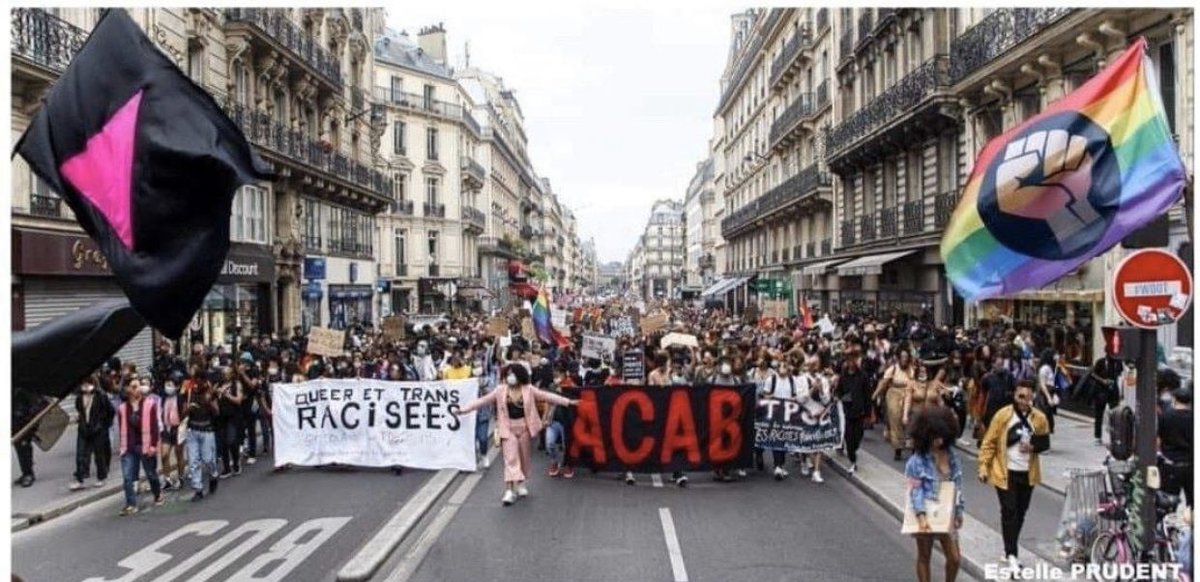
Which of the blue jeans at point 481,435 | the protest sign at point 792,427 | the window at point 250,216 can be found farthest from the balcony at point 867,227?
the blue jeans at point 481,435

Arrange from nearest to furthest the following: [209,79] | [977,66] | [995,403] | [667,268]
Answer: [995,403] → [977,66] → [209,79] → [667,268]

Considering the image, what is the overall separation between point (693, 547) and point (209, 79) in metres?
21.7

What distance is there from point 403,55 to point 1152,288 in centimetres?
5989

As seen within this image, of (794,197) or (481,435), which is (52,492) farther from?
(794,197)

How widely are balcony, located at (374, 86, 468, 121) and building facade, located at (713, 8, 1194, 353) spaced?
19510mm

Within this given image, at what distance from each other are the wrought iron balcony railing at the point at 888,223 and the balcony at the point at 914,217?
3.33 ft

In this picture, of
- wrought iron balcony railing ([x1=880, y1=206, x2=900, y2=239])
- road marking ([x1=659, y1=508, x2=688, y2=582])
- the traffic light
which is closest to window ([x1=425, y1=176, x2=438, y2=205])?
wrought iron balcony railing ([x1=880, y1=206, x2=900, y2=239])

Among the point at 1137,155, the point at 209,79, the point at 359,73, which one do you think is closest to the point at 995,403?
the point at 1137,155

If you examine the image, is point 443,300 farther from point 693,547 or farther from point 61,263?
point 693,547

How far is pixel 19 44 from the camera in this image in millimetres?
17281

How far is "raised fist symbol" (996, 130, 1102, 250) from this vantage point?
6645mm

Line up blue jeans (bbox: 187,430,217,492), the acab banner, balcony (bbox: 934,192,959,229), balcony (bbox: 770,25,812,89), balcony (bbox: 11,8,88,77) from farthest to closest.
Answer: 1. balcony (bbox: 770,25,812,89)
2. balcony (bbox: 934,192,959,229)
3. balcony (bbox: 11,8,88,77)
4. the acab banner
5. blue jeans (bbox: 187,430,217,492)

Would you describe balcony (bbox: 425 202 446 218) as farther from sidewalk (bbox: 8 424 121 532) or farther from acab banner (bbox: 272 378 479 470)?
acab banner (bbox: 272 378 479 470)

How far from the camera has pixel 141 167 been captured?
17.0 feet
